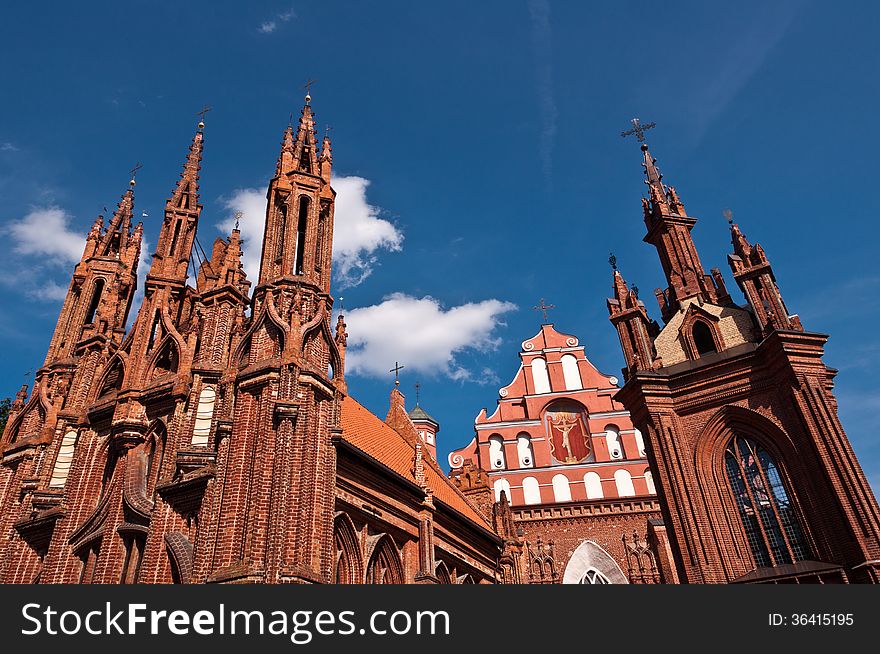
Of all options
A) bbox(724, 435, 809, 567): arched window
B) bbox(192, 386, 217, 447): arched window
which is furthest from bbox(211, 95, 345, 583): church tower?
bbox(724, 435, 809, 567): arched window

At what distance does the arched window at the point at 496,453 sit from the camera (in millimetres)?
31938

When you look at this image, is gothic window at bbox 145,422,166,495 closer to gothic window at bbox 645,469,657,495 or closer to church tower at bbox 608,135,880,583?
church tower at bbox 608,135,880,583

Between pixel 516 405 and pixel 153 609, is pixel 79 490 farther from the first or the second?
pixel 516 405

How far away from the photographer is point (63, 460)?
65.9 ft

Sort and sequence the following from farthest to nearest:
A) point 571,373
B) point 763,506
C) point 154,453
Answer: point 571,373
point 763,506
point 154,453

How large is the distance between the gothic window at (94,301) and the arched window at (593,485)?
910 inches

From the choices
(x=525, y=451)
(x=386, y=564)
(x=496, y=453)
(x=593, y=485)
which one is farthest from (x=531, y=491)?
(x=386, y=564)

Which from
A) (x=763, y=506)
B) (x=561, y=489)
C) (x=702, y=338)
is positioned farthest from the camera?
(x=561, y=489)

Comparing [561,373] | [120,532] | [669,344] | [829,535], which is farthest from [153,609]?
[561,373]

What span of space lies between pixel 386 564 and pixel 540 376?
58.7ft

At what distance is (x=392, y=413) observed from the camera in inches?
1336

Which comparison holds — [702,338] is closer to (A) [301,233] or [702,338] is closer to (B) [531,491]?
(B) [531,491]

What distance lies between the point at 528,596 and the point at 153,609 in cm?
549

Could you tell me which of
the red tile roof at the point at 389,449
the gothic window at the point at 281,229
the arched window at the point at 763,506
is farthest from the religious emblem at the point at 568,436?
the gothic window at the point at 281,229
